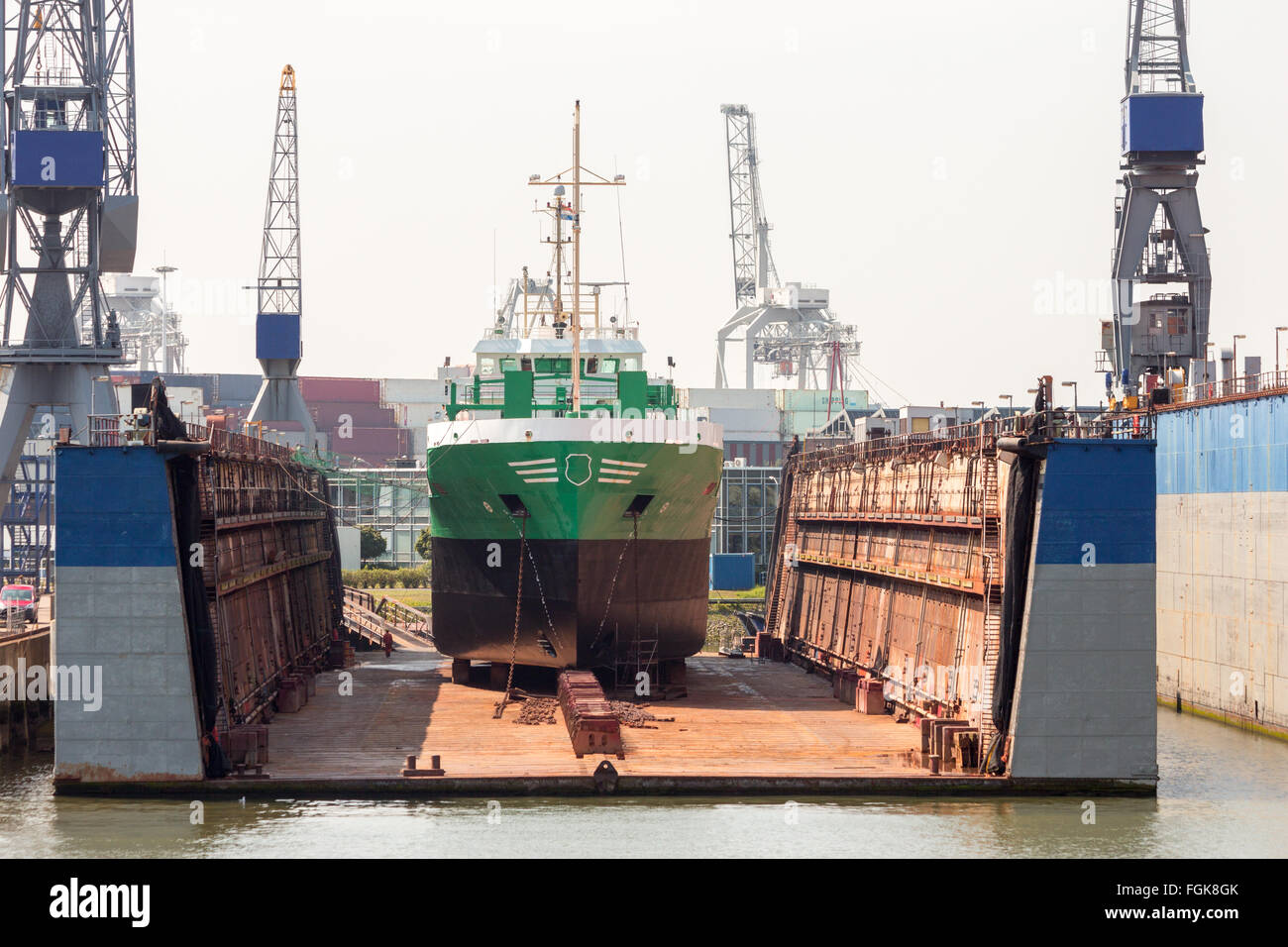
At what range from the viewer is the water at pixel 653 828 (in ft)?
83.3

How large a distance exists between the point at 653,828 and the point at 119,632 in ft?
33.0

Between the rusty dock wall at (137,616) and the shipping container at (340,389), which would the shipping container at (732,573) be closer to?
the rusty dock wall at (137,616)

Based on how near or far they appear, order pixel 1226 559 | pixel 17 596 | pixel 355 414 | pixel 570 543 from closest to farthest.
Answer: pixel 570 543 → pixel 1226 559 → pixel 17 596 → pixel 355 414

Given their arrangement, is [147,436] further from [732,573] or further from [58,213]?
[732,573]

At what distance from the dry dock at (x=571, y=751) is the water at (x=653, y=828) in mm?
337

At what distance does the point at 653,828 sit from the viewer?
26.8 m

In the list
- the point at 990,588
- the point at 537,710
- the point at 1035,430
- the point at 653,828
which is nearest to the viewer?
the point at 653,828

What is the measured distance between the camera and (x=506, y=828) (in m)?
26.8

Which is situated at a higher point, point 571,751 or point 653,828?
point 571,751

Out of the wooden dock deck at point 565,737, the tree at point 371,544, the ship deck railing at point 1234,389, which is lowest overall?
the wooden dock deck at point 565,737

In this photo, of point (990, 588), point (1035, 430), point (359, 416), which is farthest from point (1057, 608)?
point (359, 416)

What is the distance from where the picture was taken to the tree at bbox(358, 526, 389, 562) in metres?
92.1

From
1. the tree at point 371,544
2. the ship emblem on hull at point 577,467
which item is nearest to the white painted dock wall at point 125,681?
the ship emblem on hull at point 577,467
